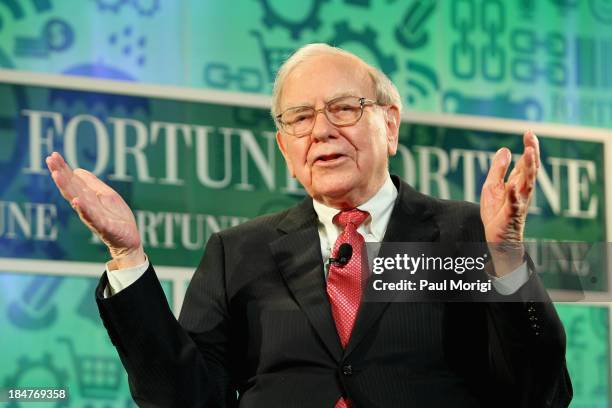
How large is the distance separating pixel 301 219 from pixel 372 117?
10.8 inches

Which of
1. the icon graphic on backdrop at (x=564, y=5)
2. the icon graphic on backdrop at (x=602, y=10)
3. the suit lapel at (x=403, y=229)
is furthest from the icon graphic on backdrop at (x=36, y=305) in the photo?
the icon graphic on backdrop at (x=602, y=10)

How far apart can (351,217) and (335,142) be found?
0.17 metres

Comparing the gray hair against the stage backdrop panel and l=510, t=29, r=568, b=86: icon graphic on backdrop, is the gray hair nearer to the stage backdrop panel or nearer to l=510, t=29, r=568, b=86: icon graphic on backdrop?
the stage backdrop panel

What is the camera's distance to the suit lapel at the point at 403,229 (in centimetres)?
236

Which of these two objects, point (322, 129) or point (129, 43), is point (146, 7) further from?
point (322, 129)

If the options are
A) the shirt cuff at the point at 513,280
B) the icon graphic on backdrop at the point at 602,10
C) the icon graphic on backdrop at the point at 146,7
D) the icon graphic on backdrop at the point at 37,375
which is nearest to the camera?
the shirt cuff at the point at 513,280

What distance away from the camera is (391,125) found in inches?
109

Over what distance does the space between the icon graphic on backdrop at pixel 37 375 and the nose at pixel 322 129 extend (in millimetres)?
1469

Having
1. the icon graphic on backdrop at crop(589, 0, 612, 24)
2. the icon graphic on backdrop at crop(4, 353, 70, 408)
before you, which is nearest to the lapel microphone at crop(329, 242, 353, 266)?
the icon graphic on backdrop at crop(4, 353, 70, 408)

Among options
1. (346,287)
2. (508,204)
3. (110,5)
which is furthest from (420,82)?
(508,204)

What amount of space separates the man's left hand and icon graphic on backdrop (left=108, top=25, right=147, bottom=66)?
77.8 inches

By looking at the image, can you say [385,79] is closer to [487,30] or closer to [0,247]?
[0,247]

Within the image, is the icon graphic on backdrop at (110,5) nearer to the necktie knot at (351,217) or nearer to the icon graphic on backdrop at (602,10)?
the necktie knot at (351,217)

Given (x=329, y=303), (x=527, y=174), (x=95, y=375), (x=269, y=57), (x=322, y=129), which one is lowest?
(x=95, y=375)
